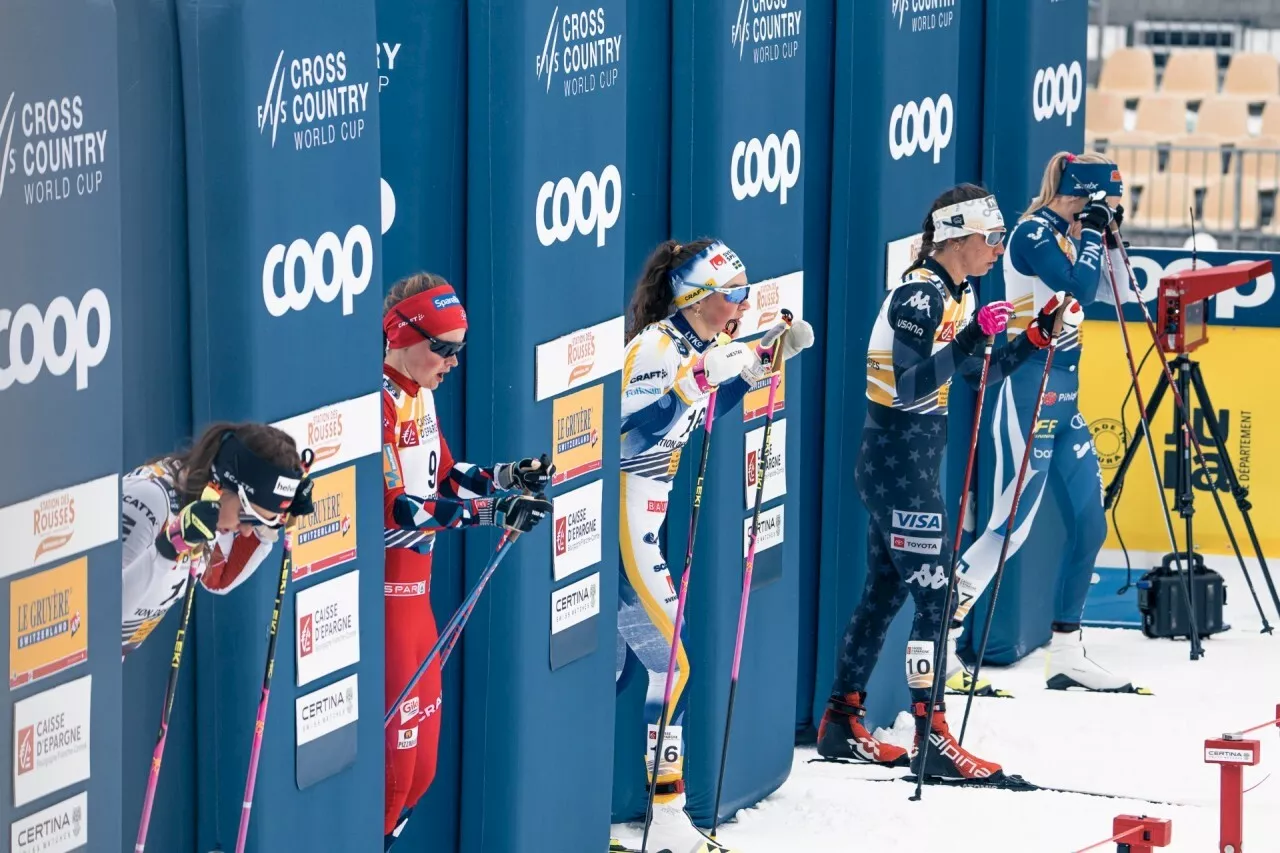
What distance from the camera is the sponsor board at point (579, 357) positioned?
6137mm

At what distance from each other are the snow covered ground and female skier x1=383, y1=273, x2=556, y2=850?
54.8 inches

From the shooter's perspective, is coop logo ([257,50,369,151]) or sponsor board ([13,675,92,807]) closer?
sponsor board ([13,675,92,807])

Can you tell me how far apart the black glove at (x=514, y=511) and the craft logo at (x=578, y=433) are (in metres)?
0.64

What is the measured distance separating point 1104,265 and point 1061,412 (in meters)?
0.73

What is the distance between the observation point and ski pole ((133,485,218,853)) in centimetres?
473

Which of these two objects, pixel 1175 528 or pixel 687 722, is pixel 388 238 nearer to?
pixel 687 722

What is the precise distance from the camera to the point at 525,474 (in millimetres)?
5785

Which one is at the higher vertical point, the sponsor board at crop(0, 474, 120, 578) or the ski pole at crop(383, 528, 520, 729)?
the sponsor board at crop(0, 474, 120, 578)

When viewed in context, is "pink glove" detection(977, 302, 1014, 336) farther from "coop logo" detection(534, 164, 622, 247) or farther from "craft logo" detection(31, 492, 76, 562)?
"craft logo" detection(31, 492, 76, 562)

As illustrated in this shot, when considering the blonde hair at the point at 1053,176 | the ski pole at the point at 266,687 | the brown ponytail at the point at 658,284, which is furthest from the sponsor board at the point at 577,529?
the blonde hair at the point at 1053,176

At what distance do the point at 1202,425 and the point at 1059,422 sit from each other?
2.57 metres

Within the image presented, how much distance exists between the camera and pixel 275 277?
501 cm

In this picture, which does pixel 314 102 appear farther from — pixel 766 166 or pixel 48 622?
pixel 766 166

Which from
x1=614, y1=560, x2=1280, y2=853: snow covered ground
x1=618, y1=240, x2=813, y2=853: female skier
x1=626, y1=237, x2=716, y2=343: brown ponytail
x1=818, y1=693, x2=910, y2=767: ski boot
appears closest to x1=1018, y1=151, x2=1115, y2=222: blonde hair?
x1=614, y1=560, x2=1280, y2=853: snow covered ground
